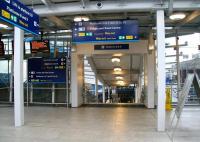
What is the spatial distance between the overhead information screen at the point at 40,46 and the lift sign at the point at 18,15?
206 inches

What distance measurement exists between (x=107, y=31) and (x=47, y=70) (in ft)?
17.5

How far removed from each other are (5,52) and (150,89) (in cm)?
719

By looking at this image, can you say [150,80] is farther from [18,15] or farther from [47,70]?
[18,15]

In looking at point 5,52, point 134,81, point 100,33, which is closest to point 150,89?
point 100,33

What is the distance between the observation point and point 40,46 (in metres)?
13.2

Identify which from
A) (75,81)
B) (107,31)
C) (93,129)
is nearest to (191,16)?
(107,31)

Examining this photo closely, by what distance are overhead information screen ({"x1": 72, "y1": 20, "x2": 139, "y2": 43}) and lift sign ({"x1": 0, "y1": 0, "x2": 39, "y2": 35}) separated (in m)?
2.02

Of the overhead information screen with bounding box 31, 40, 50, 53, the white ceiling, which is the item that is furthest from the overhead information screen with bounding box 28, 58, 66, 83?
the white ceiling

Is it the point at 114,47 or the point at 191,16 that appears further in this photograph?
the point at 114,47

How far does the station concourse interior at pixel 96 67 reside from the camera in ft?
25.7

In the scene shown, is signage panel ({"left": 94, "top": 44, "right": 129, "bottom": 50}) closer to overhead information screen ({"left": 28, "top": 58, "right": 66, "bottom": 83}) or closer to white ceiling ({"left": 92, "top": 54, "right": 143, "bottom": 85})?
overhead information screen ({"left": 28, "top": 58, "right": 66, "bottom": 83})

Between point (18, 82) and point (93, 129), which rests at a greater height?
point (18, 82)

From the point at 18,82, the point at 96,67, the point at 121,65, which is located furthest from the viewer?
the point at 96,67

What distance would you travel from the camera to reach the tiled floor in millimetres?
7148
